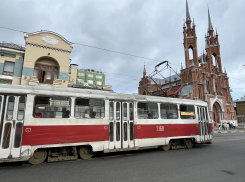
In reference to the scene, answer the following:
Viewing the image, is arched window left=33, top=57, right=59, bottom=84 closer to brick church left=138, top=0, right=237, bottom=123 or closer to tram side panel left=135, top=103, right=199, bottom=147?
tram side panel left=135, top=103, right=199, bottom=147

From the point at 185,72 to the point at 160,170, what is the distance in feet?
155

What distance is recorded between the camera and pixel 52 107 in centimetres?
678

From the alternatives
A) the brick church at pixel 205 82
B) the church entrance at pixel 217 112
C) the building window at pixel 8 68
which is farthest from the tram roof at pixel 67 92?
the church entrance at pixel 217 112

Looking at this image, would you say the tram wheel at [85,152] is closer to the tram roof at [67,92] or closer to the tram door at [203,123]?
the tram roof at [67,92]

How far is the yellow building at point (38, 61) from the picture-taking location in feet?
54.1

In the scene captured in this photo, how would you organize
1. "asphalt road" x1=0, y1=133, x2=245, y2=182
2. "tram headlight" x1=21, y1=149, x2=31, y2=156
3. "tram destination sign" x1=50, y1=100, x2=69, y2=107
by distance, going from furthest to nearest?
"tram destination sign" x1=50, y1=100, x2=69, y2=107, "tram headlight" x1=21, y1=149, x2=31, y2=156, "asphalt road" x1=0, y1=133, x2=245, y2=182

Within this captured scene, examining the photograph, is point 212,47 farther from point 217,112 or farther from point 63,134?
point 63,134

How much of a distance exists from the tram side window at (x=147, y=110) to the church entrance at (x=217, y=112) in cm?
4613

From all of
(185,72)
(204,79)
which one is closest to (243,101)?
(204,79)

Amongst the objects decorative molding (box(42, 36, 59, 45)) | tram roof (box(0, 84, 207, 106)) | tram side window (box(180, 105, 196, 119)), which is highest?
decorative molding (box(42, 36, 59, 45))

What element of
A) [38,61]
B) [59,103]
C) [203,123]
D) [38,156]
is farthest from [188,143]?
[38,61]

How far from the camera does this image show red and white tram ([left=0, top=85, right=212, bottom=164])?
6.13 metres

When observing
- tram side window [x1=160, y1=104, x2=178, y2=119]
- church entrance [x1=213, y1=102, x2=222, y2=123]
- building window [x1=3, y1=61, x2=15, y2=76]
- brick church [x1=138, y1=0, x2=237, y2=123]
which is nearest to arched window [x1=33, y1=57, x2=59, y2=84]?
building window [x1=3, y1=61, x2=15, y2=76]

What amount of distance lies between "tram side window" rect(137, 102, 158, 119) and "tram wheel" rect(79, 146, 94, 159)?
2998mm
